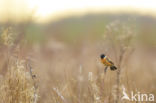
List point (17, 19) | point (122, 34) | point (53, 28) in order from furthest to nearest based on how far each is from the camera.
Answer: point (53, 28)
point (17, 19)
point (122, 34)

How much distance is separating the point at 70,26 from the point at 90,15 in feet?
3.33

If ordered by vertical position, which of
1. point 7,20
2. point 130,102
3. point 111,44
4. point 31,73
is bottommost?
point 130,102

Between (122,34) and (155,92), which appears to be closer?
(122,34)

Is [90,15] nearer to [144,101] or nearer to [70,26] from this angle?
[70,26]

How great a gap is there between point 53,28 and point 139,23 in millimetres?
3640

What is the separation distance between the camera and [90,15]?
1359cm

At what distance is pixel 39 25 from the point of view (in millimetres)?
13094

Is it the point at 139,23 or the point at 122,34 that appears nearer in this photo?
the point at 122,34

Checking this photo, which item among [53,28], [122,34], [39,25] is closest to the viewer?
[122,34]

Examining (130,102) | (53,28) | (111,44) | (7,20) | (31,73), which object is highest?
(53,28)

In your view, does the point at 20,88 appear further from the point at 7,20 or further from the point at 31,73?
the point at 7,20

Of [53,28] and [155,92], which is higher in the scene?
[53,28]

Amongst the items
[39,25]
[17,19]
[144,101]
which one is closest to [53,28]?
[39,25]

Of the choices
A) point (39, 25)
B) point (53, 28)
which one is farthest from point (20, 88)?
point (39, 25)
